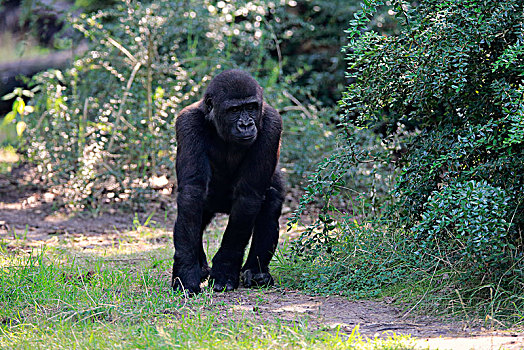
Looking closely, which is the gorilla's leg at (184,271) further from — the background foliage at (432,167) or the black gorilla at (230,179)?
the background foliage at (432,167)

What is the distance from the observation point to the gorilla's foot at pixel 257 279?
4.57 m

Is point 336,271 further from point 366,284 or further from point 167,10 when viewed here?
point 167,10

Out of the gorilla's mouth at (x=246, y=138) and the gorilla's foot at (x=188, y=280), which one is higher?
the gorilla's mouth at (x=246, y=138)

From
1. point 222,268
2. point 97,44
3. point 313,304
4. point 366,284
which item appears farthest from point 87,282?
point 97,44

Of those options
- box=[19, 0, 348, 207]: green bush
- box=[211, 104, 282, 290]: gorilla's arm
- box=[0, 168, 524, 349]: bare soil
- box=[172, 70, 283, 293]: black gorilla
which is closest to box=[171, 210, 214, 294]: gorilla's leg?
box=[172, 70, 283, 293]: black gorilla

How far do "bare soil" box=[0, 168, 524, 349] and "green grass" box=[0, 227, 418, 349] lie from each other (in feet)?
A: 0.38

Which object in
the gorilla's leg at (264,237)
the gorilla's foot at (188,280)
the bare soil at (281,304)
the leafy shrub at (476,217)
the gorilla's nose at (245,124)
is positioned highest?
the gorilla's nose at (245,124)

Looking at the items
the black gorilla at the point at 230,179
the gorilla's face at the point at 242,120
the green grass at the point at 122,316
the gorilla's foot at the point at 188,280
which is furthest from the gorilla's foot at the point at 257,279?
the gorilla's face at the point at 242,120

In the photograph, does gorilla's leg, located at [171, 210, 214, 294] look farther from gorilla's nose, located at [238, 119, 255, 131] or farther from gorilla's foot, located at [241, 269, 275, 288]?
gorilla's nose, located at [238, 119, 255, 131]

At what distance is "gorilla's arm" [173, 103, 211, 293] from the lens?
4215 millimetres

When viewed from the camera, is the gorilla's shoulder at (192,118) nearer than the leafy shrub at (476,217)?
No

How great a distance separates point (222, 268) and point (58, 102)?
12.1 feet

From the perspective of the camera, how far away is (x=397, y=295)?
4.07 m

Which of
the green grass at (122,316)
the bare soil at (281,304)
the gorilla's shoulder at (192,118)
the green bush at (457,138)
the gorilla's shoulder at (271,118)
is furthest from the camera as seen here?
the gorilla's shoulder at (271,118)
